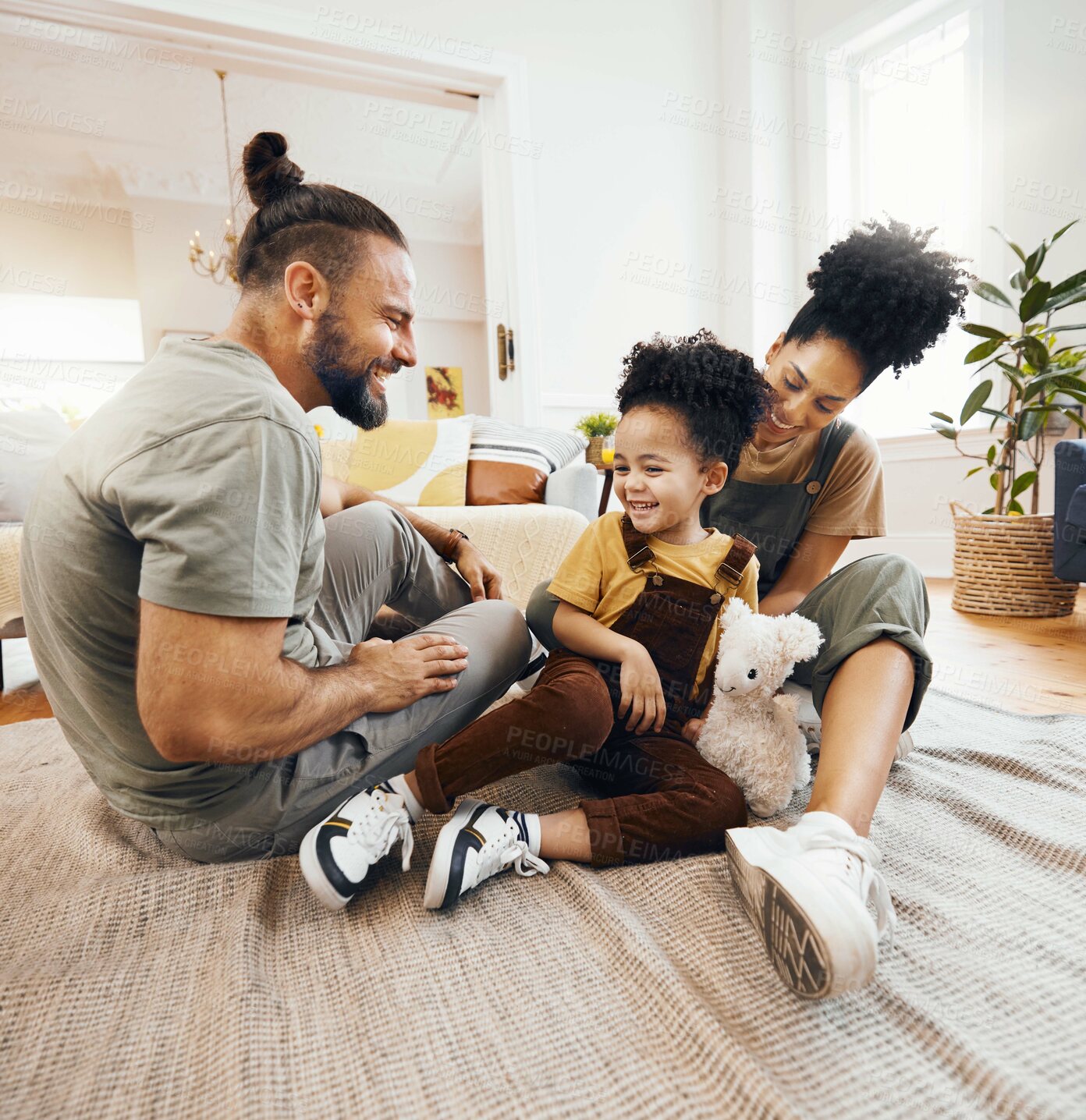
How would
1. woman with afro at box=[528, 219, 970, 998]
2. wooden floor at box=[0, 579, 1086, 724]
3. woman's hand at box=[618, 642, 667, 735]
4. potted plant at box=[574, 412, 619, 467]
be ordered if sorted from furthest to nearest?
potted plant at box=[574, 412, 619, 467] → wooden floor at box=[0, 579, 1086, 724] → woman's hand at box=[618, 642, 667, 735] → woman with afro at box=[528, 219, 970, 998]

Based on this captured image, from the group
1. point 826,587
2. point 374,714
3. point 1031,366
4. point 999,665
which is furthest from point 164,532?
point 1031,366

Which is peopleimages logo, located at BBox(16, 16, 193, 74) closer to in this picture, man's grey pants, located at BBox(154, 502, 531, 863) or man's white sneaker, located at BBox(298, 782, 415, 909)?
man's grey pants, located at BBox(154, 502, 531, 863)

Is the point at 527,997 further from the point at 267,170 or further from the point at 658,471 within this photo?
the point at 267,170

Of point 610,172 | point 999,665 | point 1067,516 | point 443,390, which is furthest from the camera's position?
point 443,390

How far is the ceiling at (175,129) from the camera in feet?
13.8

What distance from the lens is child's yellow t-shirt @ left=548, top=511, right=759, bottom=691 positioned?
3.47ft

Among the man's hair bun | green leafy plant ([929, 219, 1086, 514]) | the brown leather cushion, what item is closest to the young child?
the man's hair bun

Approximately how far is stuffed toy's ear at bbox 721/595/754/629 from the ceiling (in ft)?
12.3

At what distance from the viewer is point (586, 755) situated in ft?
3.11

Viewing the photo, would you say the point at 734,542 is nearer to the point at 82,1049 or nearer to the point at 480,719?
the point at 480,719

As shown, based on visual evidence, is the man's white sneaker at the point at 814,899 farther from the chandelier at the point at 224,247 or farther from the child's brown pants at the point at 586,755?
the chandelier at the point at 224,247

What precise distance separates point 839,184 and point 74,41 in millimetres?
4310

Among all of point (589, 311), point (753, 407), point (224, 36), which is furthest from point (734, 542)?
point (224, 36)

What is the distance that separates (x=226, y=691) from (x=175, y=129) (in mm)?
5855
